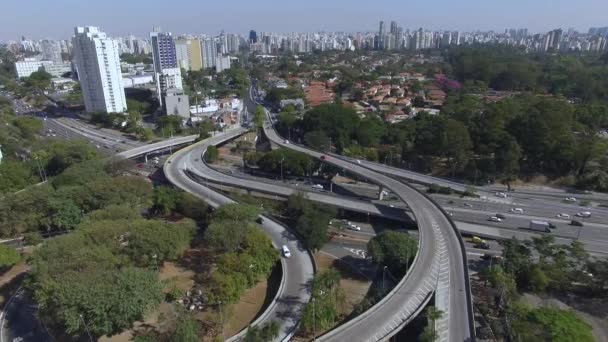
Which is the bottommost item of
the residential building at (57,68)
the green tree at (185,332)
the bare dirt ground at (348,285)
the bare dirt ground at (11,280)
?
the bare dirt ground at (11,280)

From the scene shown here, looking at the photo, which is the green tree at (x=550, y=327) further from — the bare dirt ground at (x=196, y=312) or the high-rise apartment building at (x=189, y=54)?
the high-rise apartment building at (x=189, y=54)

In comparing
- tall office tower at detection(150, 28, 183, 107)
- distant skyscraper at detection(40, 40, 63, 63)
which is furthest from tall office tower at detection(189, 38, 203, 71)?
distant skyscraper at detection(40, 40, 63, 63)

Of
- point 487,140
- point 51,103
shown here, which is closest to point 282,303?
point 487,140

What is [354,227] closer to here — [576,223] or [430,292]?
[430,292]

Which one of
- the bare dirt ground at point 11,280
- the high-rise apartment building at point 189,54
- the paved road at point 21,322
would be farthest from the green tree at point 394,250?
the high-rise apartment building at point 189,54

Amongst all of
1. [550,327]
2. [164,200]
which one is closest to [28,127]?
[164,200]

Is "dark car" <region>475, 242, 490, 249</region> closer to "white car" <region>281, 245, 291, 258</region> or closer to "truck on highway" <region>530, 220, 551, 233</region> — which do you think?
"truck on highway" <region>530, 220, 551, 233</region>
